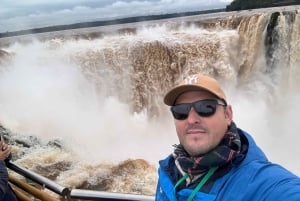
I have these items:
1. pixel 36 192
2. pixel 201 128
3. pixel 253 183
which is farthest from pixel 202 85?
pixel 36 192

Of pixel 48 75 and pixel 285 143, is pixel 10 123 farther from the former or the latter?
pixel 285 143

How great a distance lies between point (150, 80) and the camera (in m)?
12.6

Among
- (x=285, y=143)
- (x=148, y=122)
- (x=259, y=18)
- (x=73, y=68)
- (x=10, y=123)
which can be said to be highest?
(x=259, y=18)

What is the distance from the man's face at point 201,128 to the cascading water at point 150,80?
9.02 metres

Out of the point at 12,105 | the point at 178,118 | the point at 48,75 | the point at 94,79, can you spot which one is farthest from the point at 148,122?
the point at 178,118

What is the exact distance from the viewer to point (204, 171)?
1.42 meters

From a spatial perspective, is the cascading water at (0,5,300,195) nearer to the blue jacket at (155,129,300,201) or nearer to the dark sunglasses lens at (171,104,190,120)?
the dark sunglasses lens at (171,104,190,120)

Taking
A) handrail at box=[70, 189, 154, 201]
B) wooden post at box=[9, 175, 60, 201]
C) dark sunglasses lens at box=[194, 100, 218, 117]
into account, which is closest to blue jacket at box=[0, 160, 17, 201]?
wooden post at box=[9, 175, 60, 201]

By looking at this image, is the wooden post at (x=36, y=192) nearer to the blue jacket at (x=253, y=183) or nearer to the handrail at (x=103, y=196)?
the handrail at (x=103, y=196)

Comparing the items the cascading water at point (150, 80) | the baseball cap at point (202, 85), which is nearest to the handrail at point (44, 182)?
the baseball cap at point (202, 85)

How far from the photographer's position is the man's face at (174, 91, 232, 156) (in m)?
1.45

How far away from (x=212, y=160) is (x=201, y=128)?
0.15m

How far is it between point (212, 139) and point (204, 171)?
12 centimetres

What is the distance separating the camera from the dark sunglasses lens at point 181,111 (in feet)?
5.01
